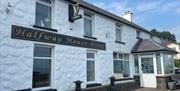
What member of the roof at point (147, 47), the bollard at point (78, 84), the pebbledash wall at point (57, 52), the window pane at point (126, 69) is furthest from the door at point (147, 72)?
the bollard at point (78, 84)

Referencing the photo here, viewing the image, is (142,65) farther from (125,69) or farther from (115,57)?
(115,57)

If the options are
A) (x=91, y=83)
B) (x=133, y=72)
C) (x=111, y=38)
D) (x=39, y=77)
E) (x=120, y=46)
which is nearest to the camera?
(x=39, y=77)

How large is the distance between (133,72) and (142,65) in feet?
3.53

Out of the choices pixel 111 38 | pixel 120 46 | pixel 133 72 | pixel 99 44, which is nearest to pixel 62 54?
pixel 99 44

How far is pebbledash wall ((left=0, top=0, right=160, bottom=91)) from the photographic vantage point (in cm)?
743

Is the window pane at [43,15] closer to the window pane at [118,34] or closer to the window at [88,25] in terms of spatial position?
the window at [88,25]

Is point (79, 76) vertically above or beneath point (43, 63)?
beneath

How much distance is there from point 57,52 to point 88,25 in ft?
12.0

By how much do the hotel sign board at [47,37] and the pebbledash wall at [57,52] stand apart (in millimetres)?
177

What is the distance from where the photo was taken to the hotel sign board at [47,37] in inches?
311

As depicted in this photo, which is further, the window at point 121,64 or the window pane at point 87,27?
the window at point 121,64

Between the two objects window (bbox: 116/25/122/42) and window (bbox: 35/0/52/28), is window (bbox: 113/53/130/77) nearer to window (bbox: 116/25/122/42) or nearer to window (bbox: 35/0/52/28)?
window (bbox: 116/25/122/42)

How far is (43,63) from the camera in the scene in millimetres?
9109

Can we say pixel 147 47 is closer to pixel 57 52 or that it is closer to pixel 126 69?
pixel 126 69
